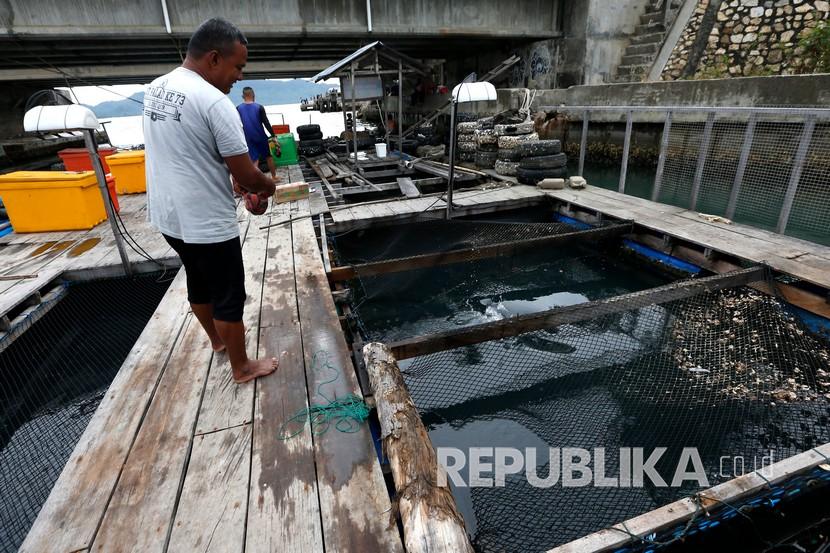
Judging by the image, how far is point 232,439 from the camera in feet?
7.73

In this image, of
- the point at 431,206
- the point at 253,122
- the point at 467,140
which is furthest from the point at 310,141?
the point at 431,206

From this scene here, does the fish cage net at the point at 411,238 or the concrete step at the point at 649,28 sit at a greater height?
the concrete step at the point at 649,28

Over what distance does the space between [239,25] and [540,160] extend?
9.92m

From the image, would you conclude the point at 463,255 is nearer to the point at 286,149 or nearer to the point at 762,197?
the point at 762,197

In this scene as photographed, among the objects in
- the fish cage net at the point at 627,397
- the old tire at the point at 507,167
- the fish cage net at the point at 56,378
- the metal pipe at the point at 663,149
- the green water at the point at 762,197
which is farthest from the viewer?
the old tire at the point at 507,167

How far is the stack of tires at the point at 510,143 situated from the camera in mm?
8844

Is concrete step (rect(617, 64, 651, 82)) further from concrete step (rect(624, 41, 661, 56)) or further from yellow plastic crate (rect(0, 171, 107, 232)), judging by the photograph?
yellow plastic crate (rect(0, 171, 107, 232))

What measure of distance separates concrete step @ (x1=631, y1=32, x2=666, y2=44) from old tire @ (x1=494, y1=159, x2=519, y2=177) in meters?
8.32

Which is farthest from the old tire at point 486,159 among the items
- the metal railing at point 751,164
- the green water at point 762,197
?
the green water at point 762,197

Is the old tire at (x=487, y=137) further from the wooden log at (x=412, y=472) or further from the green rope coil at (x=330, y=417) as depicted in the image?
the green rope coil at (x=330, y=417)

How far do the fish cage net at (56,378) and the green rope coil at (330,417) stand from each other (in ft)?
6.95

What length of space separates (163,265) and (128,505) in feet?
13.8

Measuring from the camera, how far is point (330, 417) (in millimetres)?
2480

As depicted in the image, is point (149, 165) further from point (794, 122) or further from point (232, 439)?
point (794, 122)
